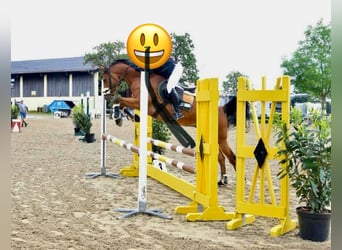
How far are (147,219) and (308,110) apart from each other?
82cm

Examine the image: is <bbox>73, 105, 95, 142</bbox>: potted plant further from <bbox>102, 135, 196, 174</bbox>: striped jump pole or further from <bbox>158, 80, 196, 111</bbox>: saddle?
<bbox>158, 80, 196, 111</bbox>: saddle

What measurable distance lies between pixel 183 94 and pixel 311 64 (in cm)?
150

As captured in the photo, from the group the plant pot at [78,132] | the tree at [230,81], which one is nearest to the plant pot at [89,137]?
the plant pot at [78,132]

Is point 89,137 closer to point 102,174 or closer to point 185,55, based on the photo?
point 102,174

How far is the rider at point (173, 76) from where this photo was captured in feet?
8.75

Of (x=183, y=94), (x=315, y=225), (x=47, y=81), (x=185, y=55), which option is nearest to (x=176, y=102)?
(x=183, y=94)

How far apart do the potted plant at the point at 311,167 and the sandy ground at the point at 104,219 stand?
67mm

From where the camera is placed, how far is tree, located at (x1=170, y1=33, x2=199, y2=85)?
2244 mm

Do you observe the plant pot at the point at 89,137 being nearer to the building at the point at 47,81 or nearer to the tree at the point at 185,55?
the tree at the point at 185,55

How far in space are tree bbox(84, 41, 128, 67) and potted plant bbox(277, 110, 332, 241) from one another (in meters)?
1.22

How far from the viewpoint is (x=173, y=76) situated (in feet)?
8.93

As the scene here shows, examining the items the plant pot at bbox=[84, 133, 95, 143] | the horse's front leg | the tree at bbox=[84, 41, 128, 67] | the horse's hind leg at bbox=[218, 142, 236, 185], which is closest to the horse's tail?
the horse's hind leg at bbox=[218, 142, 236, 185]

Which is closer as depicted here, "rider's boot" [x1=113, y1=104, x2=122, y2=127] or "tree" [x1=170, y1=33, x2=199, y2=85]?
"tree" [x1=170, y1=33, x2=199, y2=85]

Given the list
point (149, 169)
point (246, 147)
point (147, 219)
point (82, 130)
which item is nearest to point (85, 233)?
point (147, 219)
